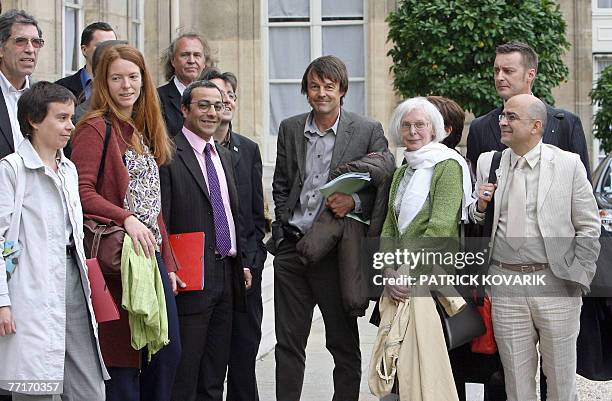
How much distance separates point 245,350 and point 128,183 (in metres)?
1.58

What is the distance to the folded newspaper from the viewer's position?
6406mm

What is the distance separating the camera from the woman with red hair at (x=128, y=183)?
5570 millimetres

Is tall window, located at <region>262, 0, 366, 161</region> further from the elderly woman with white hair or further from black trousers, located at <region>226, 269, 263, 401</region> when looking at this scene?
the elderly woman with white hair

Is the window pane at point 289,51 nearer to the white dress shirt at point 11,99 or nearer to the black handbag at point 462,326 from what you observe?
the white dress shirt at point 11,99

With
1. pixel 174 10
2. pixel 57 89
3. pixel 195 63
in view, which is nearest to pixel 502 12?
pixel 174 10

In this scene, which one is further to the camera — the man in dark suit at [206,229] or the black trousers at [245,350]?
the black trousers at [245,350]

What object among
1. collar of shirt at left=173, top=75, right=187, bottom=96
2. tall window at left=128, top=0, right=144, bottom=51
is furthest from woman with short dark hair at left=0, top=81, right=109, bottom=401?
tall window at left=128, top=0, right=144, bottom=51

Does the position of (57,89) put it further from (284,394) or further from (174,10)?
(174,10)

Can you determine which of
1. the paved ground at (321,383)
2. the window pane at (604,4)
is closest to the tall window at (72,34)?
the paved ground at (321,383)

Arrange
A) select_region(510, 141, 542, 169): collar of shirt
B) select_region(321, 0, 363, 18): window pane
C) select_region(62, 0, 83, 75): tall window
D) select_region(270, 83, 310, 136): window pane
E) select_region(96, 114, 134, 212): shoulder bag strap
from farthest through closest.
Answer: select_region(270, 83, 310, 136): window pane, select_region(321, 0, 363, 18): window pane, select_region(62, 0, 83, 75): tall window, select_region(510, 141, 542, 169): collar of shirt, select_region(96, 114, 134, 212): shoulder bag strap

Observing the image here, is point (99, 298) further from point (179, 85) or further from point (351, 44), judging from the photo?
point (351, 44)

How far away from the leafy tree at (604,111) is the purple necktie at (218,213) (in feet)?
41.4

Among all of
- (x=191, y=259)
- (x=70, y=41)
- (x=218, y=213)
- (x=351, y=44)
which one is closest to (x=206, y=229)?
(x=218, y=213)

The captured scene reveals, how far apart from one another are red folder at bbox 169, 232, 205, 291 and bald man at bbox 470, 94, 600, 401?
5.00ft
